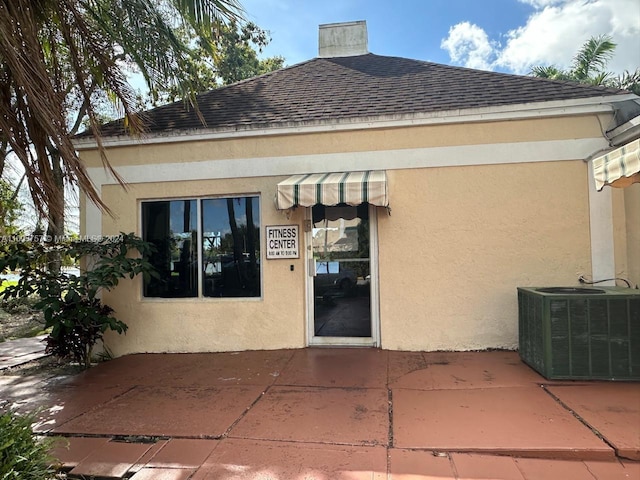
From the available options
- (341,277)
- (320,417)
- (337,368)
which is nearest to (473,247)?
(341,277)

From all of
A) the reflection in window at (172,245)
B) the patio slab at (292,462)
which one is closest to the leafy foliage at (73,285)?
the reflection in window at (172,245)

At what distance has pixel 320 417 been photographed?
3.82 metres

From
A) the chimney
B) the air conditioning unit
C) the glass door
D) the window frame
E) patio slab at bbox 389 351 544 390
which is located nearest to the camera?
the air conditioning unit

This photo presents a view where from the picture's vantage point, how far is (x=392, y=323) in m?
5.93

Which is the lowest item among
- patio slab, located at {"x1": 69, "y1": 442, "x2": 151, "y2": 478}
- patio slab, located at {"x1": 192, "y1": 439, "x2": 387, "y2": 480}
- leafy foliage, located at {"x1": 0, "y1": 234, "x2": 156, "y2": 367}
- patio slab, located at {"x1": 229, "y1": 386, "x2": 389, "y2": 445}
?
patio slab, located at {"x1": 69, "y1": 442, "x2": 151, "y2": 478}

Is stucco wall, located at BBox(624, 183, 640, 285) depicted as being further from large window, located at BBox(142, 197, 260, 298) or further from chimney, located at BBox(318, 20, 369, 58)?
chimney, located at BBox(318, 20, 369, 58)

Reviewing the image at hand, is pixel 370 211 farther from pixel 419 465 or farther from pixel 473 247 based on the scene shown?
pixel 419 465

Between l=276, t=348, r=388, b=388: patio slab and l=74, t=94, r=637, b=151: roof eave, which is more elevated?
l=74, t=94, r=637, b=151: roof eave

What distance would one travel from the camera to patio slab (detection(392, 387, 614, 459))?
314 cm

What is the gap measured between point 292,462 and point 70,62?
4.91m

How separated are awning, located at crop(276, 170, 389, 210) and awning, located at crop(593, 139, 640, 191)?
242 centimetres

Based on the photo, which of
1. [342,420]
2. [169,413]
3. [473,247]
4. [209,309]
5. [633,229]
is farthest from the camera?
[209,309]

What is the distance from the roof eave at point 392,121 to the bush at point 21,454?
4.74 metres

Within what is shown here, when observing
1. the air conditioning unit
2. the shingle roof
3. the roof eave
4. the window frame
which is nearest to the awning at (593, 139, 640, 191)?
the air conditioning unit
